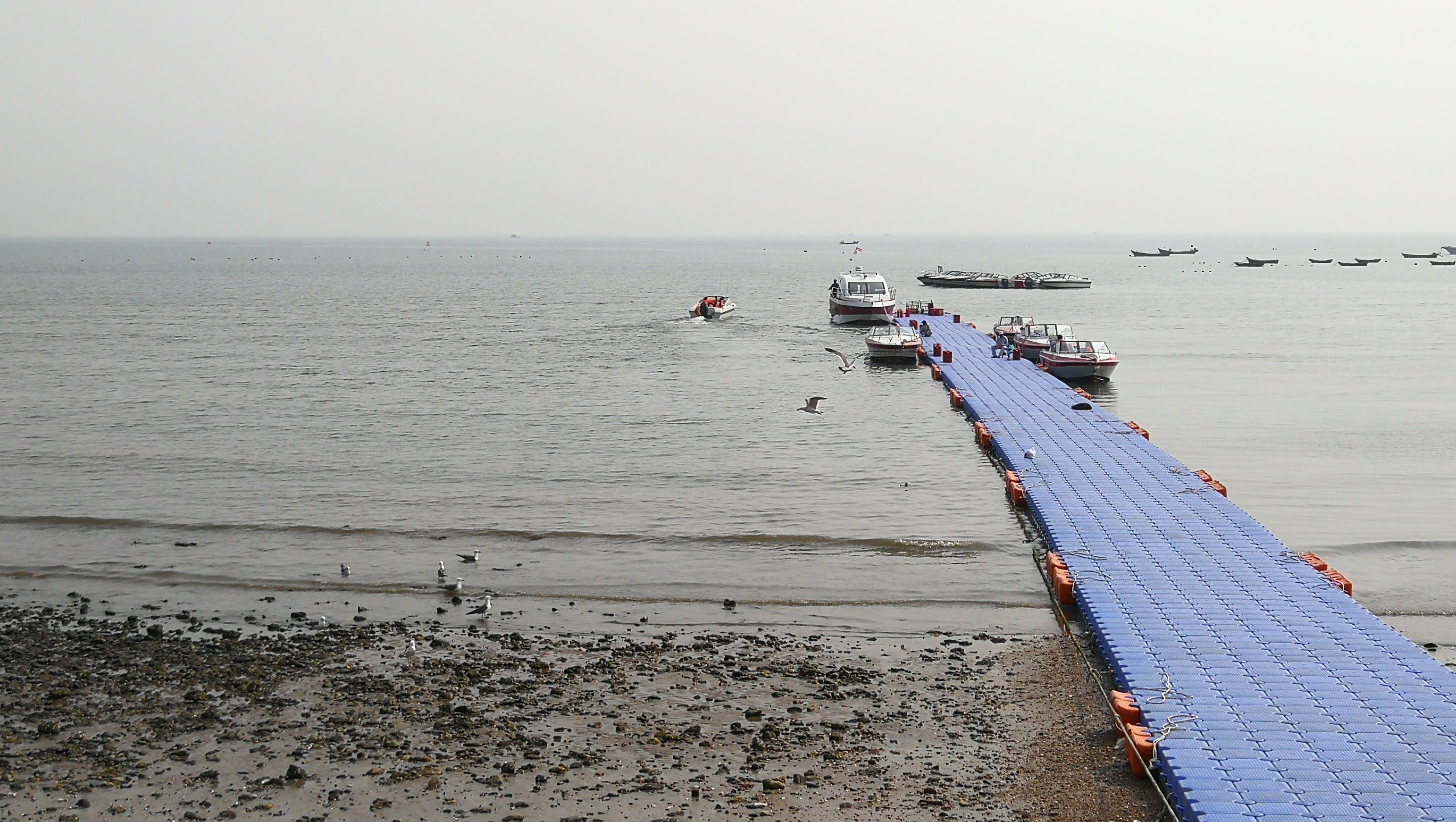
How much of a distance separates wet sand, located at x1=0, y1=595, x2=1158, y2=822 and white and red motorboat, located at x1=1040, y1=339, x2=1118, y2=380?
3080cm

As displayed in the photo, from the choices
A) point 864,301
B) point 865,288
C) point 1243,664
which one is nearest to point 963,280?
point 865,288

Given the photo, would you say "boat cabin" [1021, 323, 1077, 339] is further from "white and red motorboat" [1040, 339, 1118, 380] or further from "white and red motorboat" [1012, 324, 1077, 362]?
"white and red motorboat" [1040, 339, 1118, 380]

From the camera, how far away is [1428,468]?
31.2 m

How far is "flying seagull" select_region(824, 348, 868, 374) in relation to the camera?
1954 inches

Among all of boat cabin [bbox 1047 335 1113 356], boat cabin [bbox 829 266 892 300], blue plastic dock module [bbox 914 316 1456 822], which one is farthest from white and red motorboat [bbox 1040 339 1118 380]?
boat cabin [bbox 829 266 892 300]

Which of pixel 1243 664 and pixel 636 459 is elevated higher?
pixel 1243 664

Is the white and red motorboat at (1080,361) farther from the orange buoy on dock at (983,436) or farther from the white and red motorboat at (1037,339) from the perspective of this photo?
the orange buoy on dock at (983,436)

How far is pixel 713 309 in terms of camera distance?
86188 mm

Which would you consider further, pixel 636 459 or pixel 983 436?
pixel 983 436

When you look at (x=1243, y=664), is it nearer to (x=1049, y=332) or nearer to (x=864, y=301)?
(x=1049, y=332)

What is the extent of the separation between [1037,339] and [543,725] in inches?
1634

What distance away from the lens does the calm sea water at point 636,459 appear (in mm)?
22891

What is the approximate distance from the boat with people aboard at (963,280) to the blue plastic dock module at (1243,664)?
4001 inches

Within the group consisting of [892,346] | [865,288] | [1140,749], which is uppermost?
[865,288]
